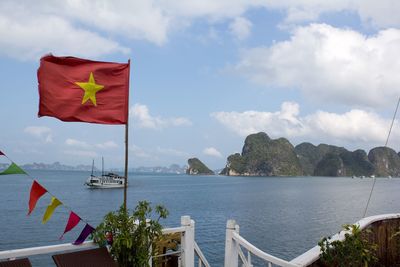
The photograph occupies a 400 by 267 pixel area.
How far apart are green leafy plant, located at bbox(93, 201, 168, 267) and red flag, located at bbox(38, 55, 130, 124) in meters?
1.27

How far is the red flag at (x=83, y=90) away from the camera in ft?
17.0

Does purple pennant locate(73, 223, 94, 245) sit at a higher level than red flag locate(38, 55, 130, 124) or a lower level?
lower

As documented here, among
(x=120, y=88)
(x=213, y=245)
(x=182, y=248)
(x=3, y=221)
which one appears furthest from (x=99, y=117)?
(x=3, y=221)

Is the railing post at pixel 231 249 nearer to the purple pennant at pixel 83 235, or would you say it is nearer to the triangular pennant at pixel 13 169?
the purple pennant at pixel 83 235

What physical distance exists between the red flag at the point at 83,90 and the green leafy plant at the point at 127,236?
1.27 m

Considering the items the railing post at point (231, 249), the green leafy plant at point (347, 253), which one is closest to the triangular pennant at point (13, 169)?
the railing post at point (231, 249)

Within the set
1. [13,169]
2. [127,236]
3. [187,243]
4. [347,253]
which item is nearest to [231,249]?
[187,243]

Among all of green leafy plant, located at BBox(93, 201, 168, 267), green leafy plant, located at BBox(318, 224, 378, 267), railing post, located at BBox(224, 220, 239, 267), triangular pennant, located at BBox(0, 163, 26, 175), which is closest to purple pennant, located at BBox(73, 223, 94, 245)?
green leafy plant, located at BBox(93, 201, 168, 267)

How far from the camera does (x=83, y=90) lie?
5.36 m

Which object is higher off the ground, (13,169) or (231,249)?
(13,169)

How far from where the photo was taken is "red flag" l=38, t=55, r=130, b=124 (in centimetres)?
519

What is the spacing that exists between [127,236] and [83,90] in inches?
73.7

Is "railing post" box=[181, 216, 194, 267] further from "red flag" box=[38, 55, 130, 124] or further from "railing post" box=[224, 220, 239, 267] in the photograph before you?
"red flag" box=[38, 55, 130, 124]

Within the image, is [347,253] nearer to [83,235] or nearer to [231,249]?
[231,249]
